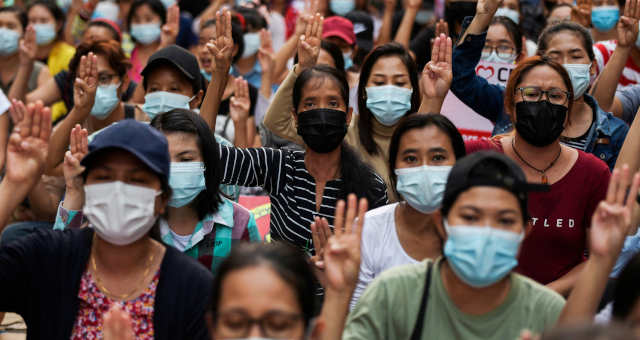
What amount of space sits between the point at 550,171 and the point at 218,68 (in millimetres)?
2211

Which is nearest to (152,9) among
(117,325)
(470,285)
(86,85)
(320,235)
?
(86,85)

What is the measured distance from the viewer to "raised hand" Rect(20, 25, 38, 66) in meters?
8.20

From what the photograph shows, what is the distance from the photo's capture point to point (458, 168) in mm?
3445

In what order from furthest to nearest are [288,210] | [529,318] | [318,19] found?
[318,19], [288,210], [529,318]

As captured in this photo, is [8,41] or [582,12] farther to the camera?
[8,41]

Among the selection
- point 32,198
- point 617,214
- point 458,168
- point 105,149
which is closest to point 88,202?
point 105,149

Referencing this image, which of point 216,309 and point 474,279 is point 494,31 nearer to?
point 474,279

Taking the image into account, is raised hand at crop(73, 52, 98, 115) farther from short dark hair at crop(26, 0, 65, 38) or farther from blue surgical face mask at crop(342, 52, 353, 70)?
short dark hair at crop(26, 0, 65, 38)

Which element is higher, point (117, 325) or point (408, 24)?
point (408, 24)

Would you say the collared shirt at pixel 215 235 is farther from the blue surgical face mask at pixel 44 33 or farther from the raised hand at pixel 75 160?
the blue surgical face mask at pixel 44 33

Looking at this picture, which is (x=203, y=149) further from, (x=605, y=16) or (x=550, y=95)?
(x=605, y=16)

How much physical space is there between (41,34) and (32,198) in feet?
11.8

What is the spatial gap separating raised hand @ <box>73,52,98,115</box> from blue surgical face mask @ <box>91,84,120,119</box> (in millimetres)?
719

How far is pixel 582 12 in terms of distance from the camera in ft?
25.4
